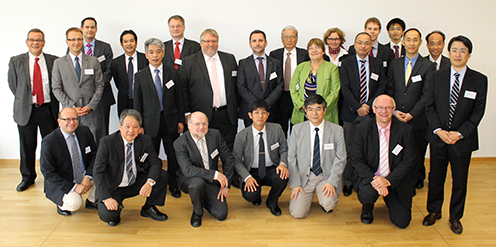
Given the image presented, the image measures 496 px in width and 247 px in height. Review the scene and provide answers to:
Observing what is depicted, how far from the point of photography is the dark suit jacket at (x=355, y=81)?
394 centimetres

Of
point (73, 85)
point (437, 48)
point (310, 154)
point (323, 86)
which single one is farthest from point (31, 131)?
point (437, 48)

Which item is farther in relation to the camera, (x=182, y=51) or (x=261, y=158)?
(x=182, y=51)

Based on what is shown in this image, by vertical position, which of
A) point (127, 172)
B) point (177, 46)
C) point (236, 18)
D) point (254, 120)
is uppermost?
point (236, 18)

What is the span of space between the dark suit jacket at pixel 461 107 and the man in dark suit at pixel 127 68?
306cm

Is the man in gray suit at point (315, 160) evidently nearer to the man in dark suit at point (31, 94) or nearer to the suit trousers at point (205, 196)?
the suit trousers at point (205, 196)

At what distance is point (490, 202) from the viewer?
3.84 m

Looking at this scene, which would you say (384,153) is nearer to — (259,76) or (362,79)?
(362,79)

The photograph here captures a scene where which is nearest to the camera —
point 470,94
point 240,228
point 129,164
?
point 470,94

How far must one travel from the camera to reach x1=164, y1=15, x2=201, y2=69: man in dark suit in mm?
4543

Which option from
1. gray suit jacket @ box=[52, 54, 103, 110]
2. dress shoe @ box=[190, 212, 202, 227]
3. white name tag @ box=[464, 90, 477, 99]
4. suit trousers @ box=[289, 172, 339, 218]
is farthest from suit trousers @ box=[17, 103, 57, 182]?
white name tag @ box=[464, 90, 477, 99]

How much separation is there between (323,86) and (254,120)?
0.90 m

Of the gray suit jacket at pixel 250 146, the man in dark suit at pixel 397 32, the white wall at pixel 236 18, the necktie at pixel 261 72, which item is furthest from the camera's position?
the white wall at pixel 236 18

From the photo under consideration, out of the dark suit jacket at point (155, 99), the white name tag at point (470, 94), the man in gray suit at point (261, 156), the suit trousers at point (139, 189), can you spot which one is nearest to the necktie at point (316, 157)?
the man in gray suit at point (261, 156)

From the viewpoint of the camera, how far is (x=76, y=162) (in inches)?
139
